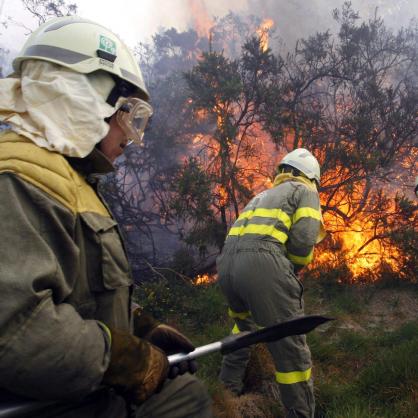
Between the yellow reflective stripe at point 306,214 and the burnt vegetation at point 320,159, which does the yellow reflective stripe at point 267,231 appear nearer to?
the yellow reflective stripe at point 306,214

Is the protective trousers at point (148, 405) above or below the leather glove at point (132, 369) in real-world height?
below

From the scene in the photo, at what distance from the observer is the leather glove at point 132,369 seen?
4.03 feet

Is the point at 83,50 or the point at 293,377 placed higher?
the point at 83,50

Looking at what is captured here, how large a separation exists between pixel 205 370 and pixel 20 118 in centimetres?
342

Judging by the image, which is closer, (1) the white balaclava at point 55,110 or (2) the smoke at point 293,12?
(1) the white balaclava at point 55,110

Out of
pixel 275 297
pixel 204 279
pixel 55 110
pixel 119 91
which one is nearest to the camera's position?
pixel 55 110

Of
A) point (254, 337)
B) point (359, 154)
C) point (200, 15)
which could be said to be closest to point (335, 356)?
point (254, 337)

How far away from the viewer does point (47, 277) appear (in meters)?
1.05

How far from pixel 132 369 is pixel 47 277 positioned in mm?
457

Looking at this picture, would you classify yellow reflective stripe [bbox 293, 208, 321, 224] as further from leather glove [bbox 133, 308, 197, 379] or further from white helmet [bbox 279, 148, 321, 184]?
leather glove [bbox 133, 308, 197, 379]

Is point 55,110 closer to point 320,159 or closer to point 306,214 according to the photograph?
point 306,214

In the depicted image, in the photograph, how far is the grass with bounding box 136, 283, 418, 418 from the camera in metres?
3.14

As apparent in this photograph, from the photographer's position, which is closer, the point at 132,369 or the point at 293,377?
the point at 132,369

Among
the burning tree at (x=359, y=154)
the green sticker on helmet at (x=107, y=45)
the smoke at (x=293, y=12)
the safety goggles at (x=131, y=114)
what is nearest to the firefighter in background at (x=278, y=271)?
the safety goggles at (x=131, y=114)
